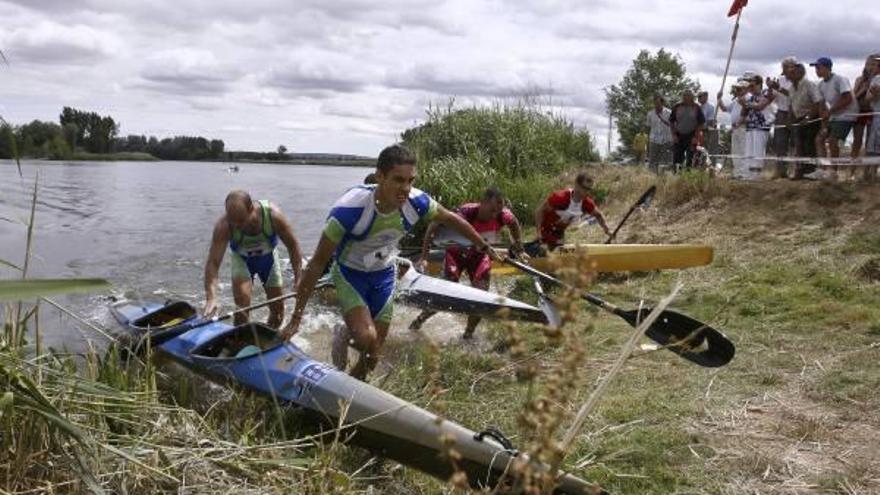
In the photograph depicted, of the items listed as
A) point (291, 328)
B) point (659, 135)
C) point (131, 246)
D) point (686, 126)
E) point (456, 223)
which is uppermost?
point (686, 126)

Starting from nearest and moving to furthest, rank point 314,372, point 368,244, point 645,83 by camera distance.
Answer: point 314,372 → point 368,244 → point 645,83

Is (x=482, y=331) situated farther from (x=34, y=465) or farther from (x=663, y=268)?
(x=34, y=465)

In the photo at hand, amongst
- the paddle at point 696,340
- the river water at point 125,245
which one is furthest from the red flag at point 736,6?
the paddle at point 696,340

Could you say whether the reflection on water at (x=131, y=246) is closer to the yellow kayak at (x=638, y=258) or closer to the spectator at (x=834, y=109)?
the yellow kayak at (x=638, y=258)

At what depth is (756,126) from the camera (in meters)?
13.1

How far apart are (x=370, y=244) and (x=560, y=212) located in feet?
15.8

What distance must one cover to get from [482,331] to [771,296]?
2948 millimetres

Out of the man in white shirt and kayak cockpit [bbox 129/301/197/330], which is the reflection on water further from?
the man in white shirt

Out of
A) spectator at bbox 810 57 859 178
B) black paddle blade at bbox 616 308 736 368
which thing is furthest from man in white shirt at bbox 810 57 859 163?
black paddle blade at bbox 616 308 736 368

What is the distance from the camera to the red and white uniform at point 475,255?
8.84m

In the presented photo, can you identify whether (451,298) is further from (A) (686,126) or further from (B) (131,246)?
(B) (131,246)

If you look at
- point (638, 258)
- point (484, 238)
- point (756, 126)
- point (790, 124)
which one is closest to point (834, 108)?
point (790, 124)

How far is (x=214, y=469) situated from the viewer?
3.53 m

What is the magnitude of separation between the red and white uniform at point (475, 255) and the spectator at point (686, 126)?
22.7 feet
